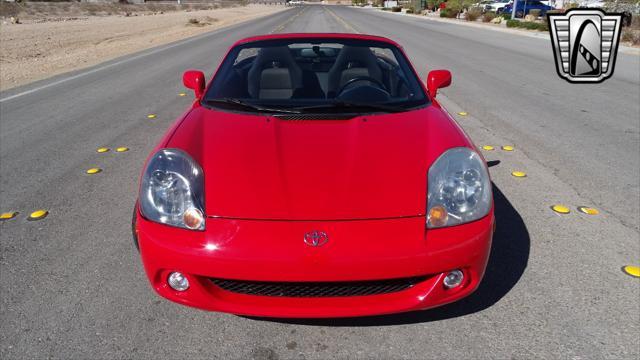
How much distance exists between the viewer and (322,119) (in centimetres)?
258

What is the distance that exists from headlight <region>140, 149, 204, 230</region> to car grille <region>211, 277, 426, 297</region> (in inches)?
13.6

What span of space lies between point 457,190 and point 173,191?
1371 mm

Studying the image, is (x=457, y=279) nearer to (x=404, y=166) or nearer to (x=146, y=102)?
(x=404, y=166)

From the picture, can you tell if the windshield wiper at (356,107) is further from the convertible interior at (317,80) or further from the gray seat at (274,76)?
the gray seat at (274,76)

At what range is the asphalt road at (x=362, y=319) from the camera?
6.87ft

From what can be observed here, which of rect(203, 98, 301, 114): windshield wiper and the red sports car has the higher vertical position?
rect(203, 98, 301, 114): windshield wiper

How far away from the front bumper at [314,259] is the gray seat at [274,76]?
4.80ft

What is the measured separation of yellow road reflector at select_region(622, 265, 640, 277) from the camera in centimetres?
261

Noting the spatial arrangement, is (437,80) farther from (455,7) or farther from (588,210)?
(455,7)

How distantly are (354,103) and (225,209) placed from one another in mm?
1176

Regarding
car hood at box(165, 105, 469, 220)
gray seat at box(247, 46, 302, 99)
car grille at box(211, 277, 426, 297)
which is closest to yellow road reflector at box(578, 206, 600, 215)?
car hood at box(165, 105, 469, 220)

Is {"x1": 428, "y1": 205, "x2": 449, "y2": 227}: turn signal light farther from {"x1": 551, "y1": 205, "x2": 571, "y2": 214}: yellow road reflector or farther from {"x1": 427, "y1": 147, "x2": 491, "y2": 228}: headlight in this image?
{"x1": 551, "y1": 205, "x2": 571, "y2": 214}: yellow road reflector

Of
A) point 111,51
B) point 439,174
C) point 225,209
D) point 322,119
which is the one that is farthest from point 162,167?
point 111,51

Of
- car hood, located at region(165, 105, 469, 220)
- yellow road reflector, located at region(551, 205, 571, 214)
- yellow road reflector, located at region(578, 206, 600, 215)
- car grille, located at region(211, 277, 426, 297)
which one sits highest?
car hood, located at region(165, 105, 469, 220)
